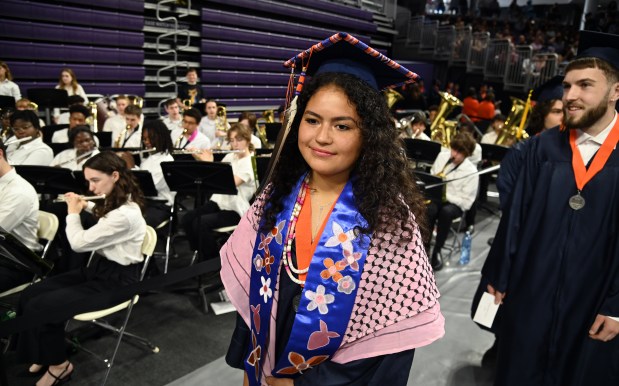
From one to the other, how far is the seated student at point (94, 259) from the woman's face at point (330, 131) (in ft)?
7.78

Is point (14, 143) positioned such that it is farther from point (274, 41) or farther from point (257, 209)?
point (274, 41)

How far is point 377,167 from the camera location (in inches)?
57.2

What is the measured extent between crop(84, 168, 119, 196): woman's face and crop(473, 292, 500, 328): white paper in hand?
2656 mm

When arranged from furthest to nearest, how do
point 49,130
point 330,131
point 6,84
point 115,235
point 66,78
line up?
1. point 66,78
2. point 6,84
3. point 49,130
4. point 115,235
5. point 330,131

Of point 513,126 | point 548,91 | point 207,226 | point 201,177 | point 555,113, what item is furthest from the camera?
point 513,126

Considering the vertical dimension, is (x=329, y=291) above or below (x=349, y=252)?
below

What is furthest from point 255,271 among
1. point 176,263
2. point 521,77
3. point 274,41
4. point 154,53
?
point 521,77

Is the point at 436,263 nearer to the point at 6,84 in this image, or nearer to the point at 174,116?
the point at 174,116

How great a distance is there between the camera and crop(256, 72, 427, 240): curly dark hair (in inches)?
56.1

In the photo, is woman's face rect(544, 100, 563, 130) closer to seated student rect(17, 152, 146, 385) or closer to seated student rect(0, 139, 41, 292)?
seated student rect(17, 152, 146, 385)

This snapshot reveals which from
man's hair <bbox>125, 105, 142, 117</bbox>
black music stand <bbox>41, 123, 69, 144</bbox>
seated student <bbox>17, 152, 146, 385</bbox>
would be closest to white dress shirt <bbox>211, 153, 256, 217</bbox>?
seated student <bbox>17, 152, 146, 385</bbox>

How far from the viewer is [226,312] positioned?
13.9 feet

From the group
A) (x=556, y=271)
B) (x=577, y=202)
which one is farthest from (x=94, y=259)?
(x=577, y=202)

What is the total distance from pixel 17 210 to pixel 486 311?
3.37 m
